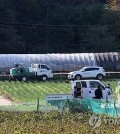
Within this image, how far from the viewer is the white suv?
51.2 metres

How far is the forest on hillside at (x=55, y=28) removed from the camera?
7475 cm

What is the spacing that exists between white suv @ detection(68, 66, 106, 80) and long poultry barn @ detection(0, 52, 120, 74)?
4684 millimetres

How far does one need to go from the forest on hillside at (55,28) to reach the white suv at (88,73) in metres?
21.6

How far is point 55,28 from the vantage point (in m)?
78.8

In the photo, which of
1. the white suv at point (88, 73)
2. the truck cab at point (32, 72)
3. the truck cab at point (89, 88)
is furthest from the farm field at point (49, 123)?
the white suv at point (88, 73)

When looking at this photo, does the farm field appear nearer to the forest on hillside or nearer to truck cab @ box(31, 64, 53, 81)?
truck cab @ box(31, 64, 53, 81)

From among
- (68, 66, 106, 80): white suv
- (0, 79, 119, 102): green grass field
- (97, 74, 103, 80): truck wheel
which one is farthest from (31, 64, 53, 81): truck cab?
(0, 79, 119, 102): green grass field

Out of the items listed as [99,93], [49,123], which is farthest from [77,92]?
[49,123]

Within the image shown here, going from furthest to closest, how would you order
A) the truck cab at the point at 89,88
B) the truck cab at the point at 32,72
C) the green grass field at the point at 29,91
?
the truck cab at the point at 32,72
the green grass field at the point at 29,91
the truck cab at the point at 89,88

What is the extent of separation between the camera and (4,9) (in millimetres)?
75000

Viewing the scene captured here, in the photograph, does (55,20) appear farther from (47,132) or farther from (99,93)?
(47,132)

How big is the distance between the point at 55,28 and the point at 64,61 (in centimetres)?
2294

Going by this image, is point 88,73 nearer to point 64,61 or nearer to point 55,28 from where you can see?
point 64,61

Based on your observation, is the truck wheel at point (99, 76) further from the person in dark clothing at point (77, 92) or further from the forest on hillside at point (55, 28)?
the forest on hillside at point (55, 28)
